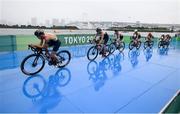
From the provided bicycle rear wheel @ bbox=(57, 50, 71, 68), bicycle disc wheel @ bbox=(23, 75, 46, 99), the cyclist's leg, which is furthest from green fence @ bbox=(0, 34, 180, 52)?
bicycle disc wheel @ bbox=(23, 75, 46, 99)

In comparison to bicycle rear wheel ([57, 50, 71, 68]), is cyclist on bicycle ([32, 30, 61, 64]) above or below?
above

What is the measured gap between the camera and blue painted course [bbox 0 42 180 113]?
4.27 meters

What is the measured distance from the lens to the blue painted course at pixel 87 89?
427 cm

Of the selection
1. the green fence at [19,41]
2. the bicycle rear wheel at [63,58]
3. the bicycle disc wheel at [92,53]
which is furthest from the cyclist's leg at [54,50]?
the green fence at [19,41]

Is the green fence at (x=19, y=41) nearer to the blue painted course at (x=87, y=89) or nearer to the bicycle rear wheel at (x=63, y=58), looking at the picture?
the blue painted course at (x=87, y=89)

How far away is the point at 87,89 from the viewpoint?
5.46m

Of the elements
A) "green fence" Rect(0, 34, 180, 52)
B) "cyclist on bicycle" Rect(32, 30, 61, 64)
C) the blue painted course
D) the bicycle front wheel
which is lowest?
the blue painted course

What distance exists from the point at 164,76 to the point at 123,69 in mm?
1793

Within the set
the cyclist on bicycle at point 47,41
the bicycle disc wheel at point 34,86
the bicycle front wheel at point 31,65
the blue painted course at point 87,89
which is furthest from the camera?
the bicycle front wheel at point 31,65

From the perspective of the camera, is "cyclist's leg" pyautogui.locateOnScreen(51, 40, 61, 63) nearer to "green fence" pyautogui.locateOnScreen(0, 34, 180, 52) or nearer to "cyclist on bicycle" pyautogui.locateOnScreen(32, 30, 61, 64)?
"cyclist on bicycle" pyautogui.locateOnScreen(32, 30, 61, 64)

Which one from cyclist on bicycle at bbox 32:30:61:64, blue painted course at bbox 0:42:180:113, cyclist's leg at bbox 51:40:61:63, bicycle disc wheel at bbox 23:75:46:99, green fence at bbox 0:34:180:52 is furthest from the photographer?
green fence at bbox 0:34:180:52

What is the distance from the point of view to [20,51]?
11.6 metres

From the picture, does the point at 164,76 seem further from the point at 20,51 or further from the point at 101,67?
the point at 20,51

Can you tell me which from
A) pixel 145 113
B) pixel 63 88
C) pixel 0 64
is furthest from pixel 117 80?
pixel 0 64
